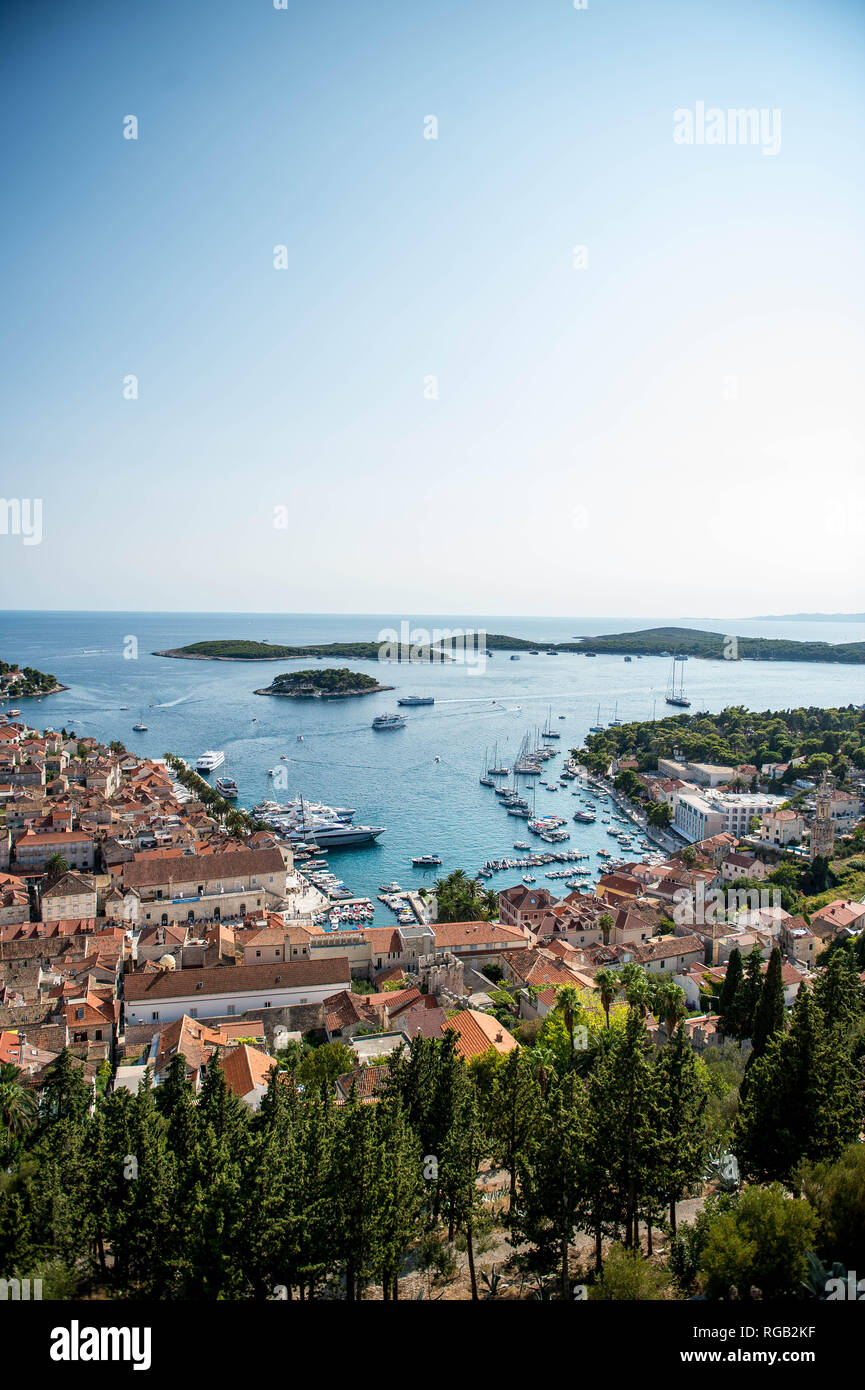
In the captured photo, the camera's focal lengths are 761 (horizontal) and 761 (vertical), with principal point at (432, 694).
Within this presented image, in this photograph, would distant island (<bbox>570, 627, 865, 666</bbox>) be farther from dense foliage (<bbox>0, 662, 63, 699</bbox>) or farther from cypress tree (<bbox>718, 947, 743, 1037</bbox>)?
cypress tree (<bbox>718, 947, 743, 1037</bbox>)

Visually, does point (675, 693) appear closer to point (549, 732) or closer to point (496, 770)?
point (549, 732)

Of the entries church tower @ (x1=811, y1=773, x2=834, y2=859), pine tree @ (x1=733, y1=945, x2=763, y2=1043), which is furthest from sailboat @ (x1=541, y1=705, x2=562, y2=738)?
pine tree @ (x1=733, y1=945, x2=763, y2=1043)

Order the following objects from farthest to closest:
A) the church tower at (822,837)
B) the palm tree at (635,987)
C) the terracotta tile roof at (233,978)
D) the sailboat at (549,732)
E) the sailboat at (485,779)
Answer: the sailboat at (549,732) < the sailboat at (485,779) < the church tower at (822,837) < the terracotta tile roof at (233,978) < the palm tree at (635,987)

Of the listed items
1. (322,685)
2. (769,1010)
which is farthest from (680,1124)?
(322,685)

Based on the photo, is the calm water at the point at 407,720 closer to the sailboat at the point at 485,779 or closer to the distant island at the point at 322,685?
the sailboat at the point at 485,779

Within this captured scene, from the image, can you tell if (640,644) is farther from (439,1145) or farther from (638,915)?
(439,1145)

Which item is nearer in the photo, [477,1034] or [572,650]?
[477,1034]

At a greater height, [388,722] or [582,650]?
[582,650]

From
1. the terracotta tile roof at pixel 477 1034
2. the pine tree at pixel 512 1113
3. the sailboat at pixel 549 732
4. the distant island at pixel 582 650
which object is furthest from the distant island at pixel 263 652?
the pine tree at pixel 512 1113
